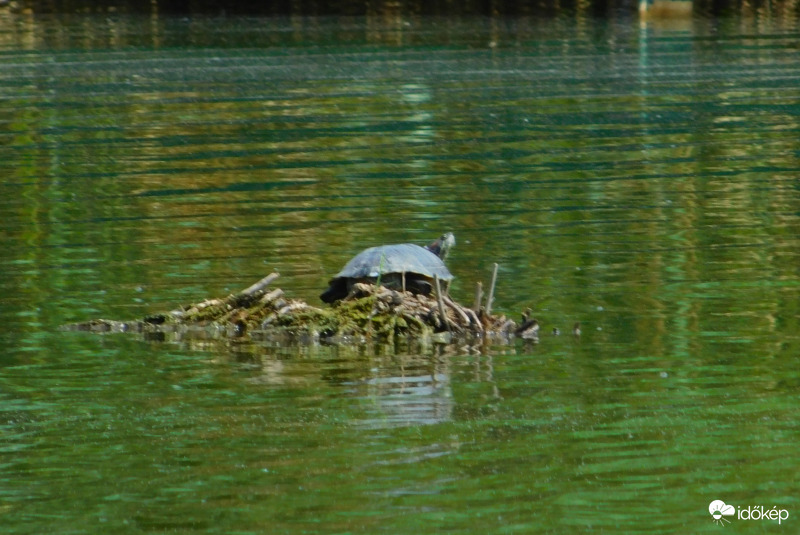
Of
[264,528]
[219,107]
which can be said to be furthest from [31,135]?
[264,528]

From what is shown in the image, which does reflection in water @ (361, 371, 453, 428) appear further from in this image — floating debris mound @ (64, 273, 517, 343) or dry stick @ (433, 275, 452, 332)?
floating debris mound @ (64, 273, 517, 343)

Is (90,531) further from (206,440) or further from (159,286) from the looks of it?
(159,286)

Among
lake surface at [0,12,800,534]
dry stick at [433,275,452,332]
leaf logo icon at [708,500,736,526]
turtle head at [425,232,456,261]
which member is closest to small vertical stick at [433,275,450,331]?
dry stick at [433,275,452,332]

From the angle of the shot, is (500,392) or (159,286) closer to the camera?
(500,392)

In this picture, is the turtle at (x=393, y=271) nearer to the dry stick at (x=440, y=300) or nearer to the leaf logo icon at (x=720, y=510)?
the dry stick at (x=440, y=300)

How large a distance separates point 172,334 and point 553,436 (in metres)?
3.19

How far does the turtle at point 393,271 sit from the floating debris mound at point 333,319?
148 mm

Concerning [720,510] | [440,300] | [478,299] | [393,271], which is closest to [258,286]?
[393,271]

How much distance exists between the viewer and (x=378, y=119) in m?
21.8

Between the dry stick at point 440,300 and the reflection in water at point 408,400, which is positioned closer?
the reflection in water at point 408,400

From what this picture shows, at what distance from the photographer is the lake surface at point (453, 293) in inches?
270

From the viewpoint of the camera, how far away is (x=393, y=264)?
10.1 m

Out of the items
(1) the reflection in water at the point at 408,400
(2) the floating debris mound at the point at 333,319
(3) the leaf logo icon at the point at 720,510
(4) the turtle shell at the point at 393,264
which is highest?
(4) the turtle shell at the point at 393,264

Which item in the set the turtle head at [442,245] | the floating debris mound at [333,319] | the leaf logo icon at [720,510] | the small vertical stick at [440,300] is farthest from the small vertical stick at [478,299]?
the leaf logo icon at [720,510]
